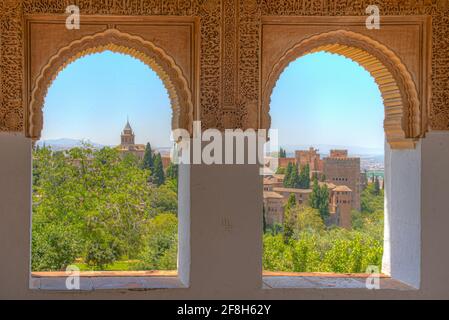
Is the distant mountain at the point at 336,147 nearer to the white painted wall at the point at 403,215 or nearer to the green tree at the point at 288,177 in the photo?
the green tree at the point at 288,177

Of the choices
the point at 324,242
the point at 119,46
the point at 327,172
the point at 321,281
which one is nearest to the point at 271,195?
the point at 324,242

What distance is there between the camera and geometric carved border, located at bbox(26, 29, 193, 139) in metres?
→ 4.87

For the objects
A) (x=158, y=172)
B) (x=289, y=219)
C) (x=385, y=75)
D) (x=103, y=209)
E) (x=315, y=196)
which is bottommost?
(x=289, y=219)

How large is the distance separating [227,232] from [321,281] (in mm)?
1125

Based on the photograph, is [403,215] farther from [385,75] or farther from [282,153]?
[282,153]

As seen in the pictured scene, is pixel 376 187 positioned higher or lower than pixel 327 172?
lower

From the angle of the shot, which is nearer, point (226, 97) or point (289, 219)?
point (226, 97)

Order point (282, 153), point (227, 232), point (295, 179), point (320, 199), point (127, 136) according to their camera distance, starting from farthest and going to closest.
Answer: point (127, 136) < point (282, 153) < point (320, 199) < point (295, 179) < point (227, 232)

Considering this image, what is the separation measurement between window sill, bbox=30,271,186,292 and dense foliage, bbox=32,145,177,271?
1079 cm

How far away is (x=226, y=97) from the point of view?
16.4 feet

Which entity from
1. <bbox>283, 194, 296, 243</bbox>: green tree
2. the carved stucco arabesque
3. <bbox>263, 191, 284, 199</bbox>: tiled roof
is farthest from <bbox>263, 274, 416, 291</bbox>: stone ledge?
<bbox>283, 194, 296, 243</bbox>: green tree

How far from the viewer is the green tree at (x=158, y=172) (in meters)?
18.0

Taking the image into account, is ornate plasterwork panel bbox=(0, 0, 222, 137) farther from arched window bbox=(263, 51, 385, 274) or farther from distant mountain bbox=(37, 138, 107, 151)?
distant mountain bbox=(37, 138, 107, 151)
